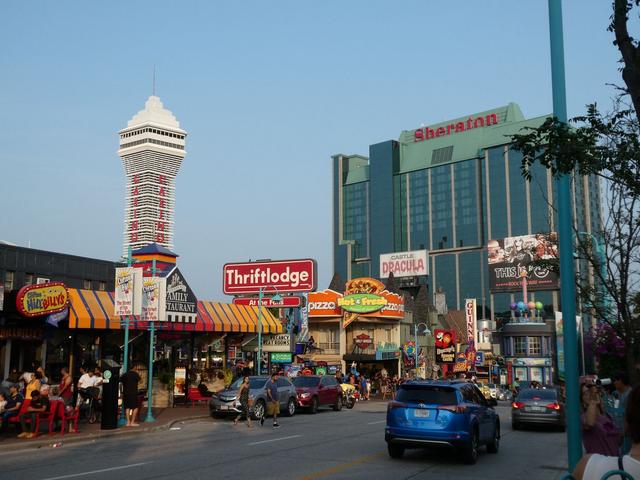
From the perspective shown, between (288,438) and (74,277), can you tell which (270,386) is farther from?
(74,277)

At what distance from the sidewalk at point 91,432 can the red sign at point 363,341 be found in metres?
31.2

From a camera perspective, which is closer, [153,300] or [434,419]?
[434,419]

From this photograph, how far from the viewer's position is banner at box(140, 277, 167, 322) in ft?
80.1

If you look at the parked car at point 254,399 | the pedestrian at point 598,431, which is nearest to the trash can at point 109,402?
the parked car at point 254,399

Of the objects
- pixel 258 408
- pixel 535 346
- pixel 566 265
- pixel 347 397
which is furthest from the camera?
pixel 535 346

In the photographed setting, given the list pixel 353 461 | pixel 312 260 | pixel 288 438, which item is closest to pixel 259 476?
pixel 353 461

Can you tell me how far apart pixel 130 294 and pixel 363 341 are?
37159 millimetres

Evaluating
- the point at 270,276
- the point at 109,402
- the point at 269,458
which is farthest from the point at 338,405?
the point at 269,458

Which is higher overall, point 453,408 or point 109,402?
point 453,408

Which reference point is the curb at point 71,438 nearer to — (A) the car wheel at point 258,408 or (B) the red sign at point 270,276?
(A) the car wheel at point 258,408

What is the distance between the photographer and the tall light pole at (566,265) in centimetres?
839

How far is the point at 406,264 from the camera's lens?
311 ft

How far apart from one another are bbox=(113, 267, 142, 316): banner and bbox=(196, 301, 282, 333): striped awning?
7745 mm

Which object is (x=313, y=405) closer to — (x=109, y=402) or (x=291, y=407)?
(x=291, y=407)
